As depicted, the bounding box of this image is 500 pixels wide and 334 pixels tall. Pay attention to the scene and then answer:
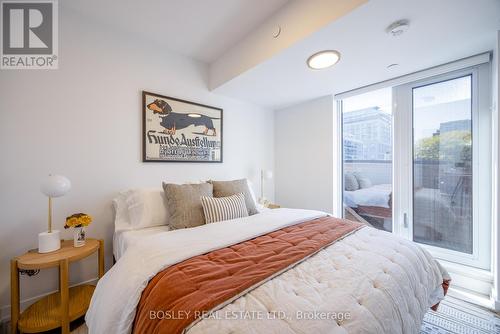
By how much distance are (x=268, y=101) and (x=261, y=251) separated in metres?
2.51

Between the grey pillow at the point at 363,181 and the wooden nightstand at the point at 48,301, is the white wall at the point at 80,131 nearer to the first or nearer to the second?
the wooden nightstand at the point at 48,301

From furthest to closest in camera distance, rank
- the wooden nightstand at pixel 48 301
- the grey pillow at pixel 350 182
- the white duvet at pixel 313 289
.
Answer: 1. the grey pillow at pixel 350 182
2. the wooden nightstand at pixel 48 301
3. the white duvet at pixel 313 289

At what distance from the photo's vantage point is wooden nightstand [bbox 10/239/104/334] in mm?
1280

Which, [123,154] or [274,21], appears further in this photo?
[123,154]

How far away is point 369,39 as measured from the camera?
159 centimetres

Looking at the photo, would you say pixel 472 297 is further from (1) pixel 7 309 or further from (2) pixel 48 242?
(1) pixel 7 309

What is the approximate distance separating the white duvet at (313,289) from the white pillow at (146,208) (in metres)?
0.44

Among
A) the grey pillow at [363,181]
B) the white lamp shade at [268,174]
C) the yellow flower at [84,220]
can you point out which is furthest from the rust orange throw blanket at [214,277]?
the white lamp shade at [268,174]

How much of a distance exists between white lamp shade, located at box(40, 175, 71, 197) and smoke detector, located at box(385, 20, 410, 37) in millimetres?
2723

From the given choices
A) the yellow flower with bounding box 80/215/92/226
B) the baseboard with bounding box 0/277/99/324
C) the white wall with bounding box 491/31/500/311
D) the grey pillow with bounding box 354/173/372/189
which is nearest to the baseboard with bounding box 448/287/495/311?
the white wall with bounding box 491/31/500/311

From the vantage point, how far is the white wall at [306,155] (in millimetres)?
2863

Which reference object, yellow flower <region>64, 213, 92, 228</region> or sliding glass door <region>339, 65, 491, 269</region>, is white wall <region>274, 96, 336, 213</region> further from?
yellow flower <region>64, 213, 92, 228</region>

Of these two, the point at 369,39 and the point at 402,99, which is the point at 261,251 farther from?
the point at 402,99

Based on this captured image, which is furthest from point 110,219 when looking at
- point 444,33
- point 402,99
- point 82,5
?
point 402,99
